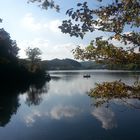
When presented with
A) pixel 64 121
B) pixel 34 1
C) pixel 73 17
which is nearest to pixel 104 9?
pixel 73 17

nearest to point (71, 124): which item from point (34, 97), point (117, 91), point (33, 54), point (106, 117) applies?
point (106, 117)

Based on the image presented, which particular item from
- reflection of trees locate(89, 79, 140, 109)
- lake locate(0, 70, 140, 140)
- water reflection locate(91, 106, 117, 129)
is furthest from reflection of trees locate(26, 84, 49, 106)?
reflection of trees locate(89, 79, 140, 109)

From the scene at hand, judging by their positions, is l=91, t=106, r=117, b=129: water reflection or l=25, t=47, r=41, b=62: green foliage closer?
l=91, t=106, r=117, b=129: water reflection

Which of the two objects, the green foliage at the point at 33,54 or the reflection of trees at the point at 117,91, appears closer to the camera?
the reflection of trees at the point at 117,91

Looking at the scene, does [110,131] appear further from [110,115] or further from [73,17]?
[73,17]

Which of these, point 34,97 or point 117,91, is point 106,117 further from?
point 34,97

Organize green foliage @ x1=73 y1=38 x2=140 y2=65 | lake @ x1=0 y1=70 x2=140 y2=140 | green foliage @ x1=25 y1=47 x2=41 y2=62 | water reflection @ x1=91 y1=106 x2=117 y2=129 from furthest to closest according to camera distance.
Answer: green foliage @ x1=25 y1=47 x2=41 y2=62 → water reflection @ x1=91 y1=106 x2=117 y2=129 → lake @ x1=0 y1=70 x2=140 y2=140 → green foliage @ x1=73 y1=38 x2=140 y2=65

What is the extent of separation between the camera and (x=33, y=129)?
116ft

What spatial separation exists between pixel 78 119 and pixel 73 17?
33.5 m

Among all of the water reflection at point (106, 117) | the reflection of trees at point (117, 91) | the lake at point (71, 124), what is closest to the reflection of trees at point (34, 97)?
the lake at point (71, 124)

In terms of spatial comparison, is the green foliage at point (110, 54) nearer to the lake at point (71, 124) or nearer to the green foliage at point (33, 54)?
the lake at point (71, 124)

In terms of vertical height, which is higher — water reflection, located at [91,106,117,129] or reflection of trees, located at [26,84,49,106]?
water reflection, located at [91,106,117,129]

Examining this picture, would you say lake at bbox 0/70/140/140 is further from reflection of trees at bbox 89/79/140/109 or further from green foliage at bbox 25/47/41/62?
green foliage at bbox 25/47/41/62

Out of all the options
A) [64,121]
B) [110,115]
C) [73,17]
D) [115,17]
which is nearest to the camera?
[73,17]
